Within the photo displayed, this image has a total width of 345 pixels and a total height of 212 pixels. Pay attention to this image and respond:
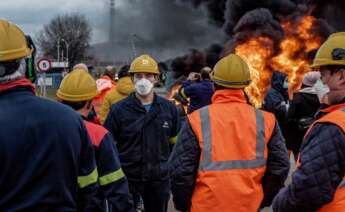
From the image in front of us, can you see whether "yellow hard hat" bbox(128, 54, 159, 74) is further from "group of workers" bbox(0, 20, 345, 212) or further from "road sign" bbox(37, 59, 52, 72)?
"road sign" bbox(37, 59, 52, 72)

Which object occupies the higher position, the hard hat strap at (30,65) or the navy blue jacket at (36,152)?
the hard hat strap at (30,65)

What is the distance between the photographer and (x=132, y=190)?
5.43m

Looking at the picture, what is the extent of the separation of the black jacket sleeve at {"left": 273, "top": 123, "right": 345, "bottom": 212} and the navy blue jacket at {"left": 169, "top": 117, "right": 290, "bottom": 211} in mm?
859

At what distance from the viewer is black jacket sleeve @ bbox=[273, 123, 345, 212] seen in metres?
2.73

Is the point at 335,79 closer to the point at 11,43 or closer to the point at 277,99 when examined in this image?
the point at 11,43

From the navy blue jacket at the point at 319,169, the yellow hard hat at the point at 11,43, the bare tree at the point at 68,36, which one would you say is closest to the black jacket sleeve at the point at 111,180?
the yellow hard hat at the point at 11,43

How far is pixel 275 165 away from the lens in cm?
374

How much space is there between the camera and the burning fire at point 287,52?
21.2 meters

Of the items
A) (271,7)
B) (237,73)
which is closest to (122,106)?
(237,73)

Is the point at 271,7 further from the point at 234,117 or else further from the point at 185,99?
the point at 234,117

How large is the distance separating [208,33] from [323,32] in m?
5.85

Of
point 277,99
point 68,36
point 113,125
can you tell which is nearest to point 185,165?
point 113,125

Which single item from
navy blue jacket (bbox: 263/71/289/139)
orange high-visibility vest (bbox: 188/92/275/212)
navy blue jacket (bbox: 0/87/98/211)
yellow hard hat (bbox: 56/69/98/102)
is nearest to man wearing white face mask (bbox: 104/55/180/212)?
orange high-visibility vest (bbox: 188/92/275/212)

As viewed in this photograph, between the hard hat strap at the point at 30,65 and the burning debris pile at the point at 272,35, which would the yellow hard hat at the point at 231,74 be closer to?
the hard hat strap at the point at 30,65
